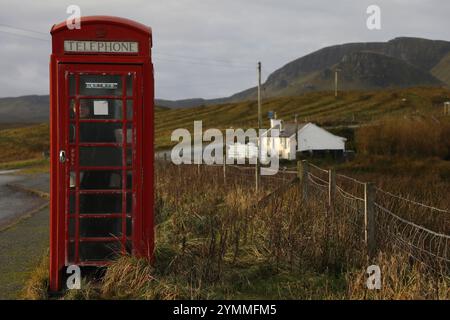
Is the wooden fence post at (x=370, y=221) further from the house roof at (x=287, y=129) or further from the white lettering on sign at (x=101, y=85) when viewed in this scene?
the house roof at (x=287, y=129)

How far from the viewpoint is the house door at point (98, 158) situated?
6.12 m

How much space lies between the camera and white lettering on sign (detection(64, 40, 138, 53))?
6129 millimetres

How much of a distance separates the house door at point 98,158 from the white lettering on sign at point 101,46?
193 millimetres

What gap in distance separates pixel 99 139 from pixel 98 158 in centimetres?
21

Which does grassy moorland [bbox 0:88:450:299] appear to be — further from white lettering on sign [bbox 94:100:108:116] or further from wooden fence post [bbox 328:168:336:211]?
white lettering on sign [bbox 94:100:108:116]

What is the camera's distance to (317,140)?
60281mm

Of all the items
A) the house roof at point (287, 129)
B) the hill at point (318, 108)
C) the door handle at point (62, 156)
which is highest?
the hill at point (318, 108)

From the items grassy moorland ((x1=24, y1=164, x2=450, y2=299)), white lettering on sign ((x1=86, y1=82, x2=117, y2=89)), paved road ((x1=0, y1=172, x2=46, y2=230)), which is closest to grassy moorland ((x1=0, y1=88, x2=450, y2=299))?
grassy moorland ((x1=24, y1=164, x2=450, y2=299))

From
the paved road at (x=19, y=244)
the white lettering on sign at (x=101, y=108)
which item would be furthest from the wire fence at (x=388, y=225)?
the paved road at (x=19, y=244)

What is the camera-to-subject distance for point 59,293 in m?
6.00

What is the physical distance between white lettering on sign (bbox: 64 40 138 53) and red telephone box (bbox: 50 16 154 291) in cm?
1

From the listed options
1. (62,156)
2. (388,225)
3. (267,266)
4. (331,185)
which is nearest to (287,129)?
(331,185)

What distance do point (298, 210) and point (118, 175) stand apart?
9.33ft

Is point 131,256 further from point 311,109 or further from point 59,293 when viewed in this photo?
point 311,109
